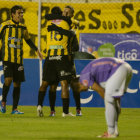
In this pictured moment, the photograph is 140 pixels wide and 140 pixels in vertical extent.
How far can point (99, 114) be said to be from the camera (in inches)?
422

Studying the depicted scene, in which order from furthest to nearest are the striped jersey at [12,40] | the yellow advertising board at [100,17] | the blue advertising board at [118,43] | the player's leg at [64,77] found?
the yellow advertising board at [100,17], the blue advertising board at [118,43], the striped jersey at [12,40], the player's leg at [64,77]

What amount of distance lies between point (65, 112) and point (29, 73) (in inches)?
124

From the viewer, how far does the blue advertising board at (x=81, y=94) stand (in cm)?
1263

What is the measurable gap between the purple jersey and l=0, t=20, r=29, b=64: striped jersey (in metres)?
3.75

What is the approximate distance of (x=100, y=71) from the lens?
6934 mm

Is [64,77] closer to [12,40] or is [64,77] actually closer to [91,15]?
[12,40]

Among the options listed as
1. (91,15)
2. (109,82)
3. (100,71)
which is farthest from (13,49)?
(91,15)

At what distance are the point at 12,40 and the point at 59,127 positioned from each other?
286 centimetres

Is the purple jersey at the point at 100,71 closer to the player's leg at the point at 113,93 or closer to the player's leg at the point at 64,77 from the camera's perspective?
the player's leg at the point at 113,93

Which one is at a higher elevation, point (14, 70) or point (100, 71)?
point (100, 71)

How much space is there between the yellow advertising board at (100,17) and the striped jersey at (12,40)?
193 inches

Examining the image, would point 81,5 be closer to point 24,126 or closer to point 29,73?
point 29,73

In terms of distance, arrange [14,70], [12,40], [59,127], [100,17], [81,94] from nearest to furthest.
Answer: [59,127] → [12,40] → [14,70] → [81,94] → [100,17]

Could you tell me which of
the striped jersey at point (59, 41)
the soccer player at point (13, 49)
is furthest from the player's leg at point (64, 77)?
the soccer player at point (13, 49)
